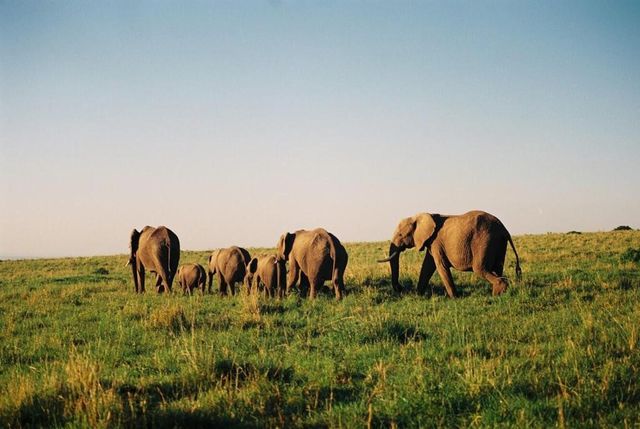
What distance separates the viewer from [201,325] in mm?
10055

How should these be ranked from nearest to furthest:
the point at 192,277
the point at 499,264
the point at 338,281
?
the point at 499,264
the point at 338,281
the point at 192,277

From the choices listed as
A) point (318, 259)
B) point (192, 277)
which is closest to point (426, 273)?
point (318, 259)

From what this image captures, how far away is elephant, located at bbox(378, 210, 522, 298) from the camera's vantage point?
12.8m

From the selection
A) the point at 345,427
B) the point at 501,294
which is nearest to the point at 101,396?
the point at 345,427

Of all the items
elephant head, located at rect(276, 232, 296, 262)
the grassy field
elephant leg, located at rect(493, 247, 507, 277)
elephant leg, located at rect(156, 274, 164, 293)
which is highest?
elephant head, located at rect(276, 232, 296, 262)

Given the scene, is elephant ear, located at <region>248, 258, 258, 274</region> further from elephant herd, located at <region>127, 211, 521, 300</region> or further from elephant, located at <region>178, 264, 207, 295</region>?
elephant, located at <region>178, 264, 207, 295</region>

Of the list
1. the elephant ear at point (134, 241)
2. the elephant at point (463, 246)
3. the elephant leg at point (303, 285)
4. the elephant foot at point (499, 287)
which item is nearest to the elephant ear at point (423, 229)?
the elephant at point (463, 246)

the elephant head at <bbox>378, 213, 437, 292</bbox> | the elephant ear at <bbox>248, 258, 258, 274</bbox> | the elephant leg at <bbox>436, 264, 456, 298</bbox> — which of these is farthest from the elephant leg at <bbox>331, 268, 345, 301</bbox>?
the elephant ear at <bbox>248, 258, 258, 274</bbox>

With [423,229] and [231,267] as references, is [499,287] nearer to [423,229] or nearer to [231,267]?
[423,229]

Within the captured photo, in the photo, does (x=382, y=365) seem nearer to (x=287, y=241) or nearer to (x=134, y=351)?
(x=134, y=351)

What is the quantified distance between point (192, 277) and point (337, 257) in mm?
6212

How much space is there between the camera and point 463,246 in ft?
43.0

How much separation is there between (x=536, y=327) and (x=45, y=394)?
24.6 ft

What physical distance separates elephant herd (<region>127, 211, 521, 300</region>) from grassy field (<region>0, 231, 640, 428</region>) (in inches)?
39.0
